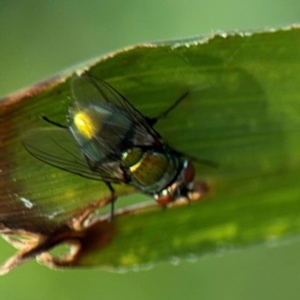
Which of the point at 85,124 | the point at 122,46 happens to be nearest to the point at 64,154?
the point at 85,124

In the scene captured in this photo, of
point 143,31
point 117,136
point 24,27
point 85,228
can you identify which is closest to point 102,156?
point 117,136

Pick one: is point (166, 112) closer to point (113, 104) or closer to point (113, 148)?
point (113, 104)

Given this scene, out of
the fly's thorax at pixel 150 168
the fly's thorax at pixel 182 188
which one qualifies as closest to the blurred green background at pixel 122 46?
the fly's thorax at pixel 150 168

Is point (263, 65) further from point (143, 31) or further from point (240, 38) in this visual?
point (143, 31)

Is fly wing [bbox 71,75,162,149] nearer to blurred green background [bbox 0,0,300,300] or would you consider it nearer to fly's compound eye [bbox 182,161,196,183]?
fly's compound eye [bbox 182,161,196,183]

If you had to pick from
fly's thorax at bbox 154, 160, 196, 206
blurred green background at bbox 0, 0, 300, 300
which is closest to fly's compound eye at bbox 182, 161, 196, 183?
fly's thorax at bbox 154, 160, 196, 206
